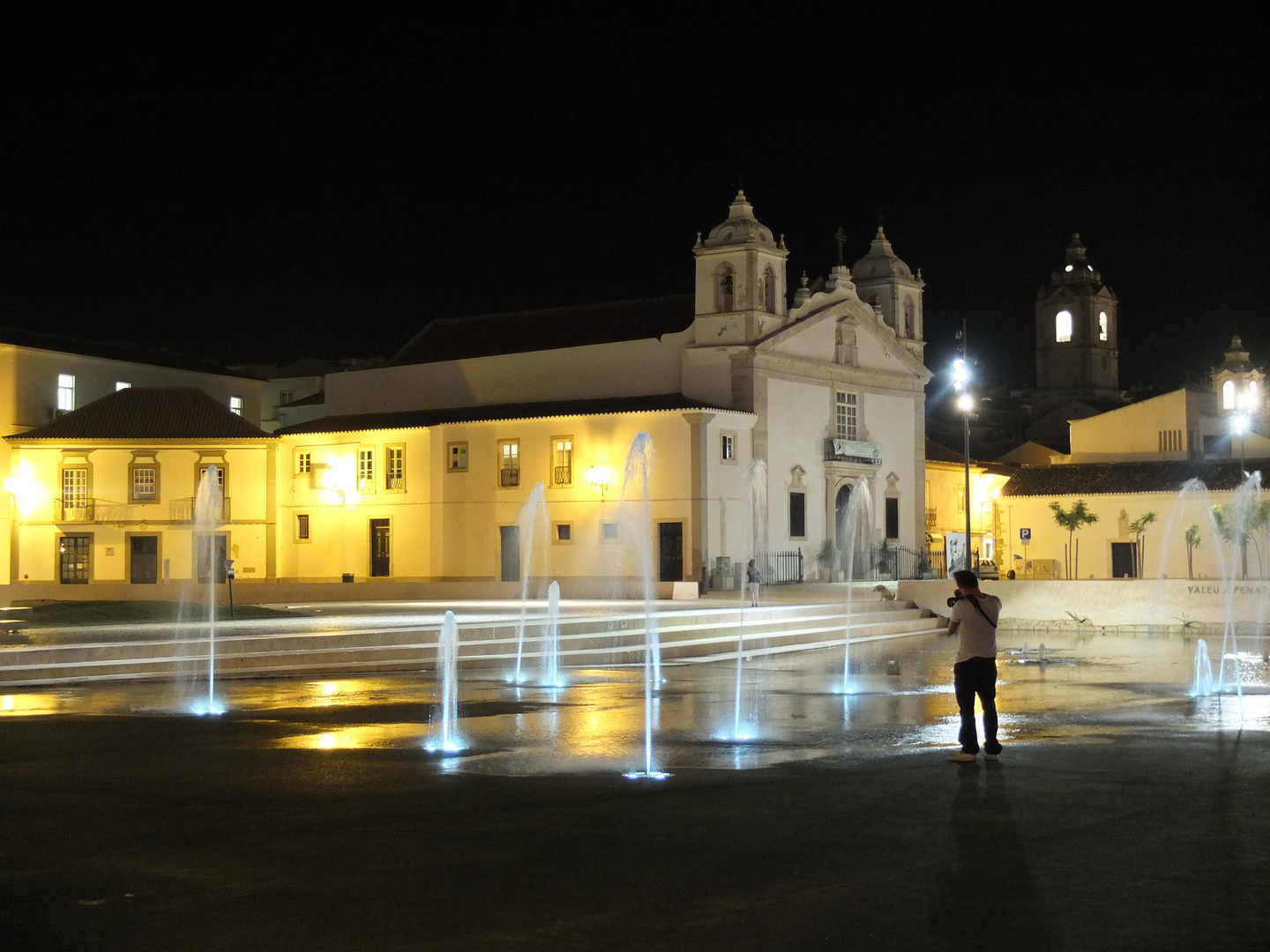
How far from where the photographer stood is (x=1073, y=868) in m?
7.61

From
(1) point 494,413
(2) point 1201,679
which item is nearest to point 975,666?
(2) point 1201,679

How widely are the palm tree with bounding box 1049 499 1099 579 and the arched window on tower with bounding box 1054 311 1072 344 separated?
50.8m

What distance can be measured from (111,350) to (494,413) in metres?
15.9

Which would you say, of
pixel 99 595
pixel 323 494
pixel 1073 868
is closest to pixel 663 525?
pixel 323 494

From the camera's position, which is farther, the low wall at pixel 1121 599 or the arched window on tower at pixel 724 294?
the arched window on tower at pixel 724 294

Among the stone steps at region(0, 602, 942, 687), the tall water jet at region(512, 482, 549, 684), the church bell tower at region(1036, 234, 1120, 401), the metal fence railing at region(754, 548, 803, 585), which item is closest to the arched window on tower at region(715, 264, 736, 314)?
the metal fence railing at region(754, 548, 803, 585)

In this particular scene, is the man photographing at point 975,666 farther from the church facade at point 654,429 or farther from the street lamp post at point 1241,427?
the street lamp post at point 1241,427

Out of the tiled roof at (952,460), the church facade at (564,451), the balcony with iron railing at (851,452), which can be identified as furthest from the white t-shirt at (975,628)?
the tiled roof at (952,460)

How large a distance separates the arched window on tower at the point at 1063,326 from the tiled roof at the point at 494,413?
6087cm

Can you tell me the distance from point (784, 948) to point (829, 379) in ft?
127

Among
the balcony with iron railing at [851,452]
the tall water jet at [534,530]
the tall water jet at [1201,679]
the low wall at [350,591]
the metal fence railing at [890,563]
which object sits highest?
the balcony with iron railing at [851,452]

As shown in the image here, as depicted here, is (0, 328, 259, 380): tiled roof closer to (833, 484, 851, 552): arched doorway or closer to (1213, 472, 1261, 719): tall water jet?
(833, 484, 851, 552): arched doorway

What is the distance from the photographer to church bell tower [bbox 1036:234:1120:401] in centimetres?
9519

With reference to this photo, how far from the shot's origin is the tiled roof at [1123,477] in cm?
4659
